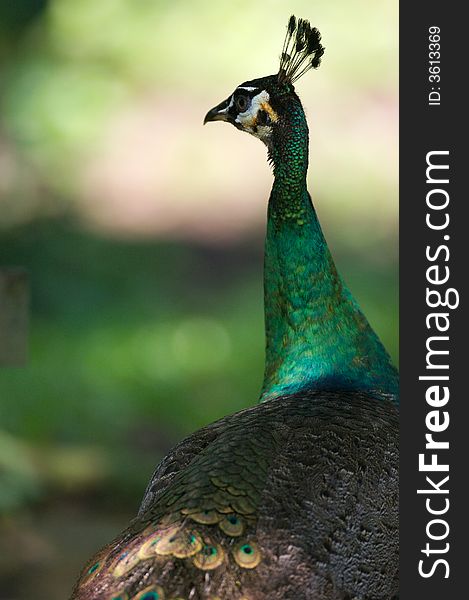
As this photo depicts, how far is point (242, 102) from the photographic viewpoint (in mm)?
3346

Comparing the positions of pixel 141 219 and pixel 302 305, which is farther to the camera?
pixel 141 219

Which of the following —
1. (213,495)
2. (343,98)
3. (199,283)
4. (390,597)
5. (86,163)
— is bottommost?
(390,597)

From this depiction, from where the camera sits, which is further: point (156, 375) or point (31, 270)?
point (31, 270)

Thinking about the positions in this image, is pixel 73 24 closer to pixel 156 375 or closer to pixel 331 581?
pixel 156 375

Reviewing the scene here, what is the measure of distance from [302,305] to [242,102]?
2.07ft

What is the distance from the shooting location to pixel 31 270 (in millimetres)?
7039

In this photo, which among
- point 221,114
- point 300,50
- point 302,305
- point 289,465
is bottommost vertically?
point 289,465

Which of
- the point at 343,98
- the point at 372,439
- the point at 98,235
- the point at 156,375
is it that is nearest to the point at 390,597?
the point at 372,439

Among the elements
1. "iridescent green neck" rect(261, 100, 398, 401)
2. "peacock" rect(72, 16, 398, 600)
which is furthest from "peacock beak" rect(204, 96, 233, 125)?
"iridescent green neck" rect(261, 100, 398, 401)

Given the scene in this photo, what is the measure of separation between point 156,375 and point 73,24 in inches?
114

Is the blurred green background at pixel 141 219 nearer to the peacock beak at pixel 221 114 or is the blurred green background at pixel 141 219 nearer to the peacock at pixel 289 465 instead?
the peacock at pixel 289 465

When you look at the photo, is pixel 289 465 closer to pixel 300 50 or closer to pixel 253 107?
pixel 253 107

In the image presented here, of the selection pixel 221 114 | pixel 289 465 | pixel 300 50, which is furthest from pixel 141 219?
pixel 289 465

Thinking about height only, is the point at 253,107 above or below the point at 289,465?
above
